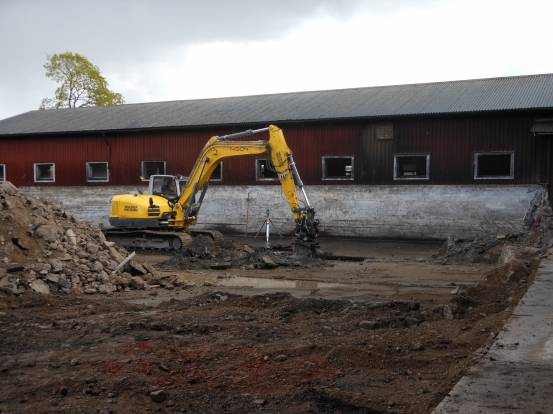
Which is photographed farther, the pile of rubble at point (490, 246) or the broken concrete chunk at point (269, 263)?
the broken concrete chunk at point (269, 263)

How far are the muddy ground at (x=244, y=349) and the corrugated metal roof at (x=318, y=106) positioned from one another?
1298cm

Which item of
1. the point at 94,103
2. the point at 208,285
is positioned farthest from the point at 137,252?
the point at 94,103

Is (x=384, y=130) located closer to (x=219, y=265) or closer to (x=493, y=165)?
(x=493, y=165)

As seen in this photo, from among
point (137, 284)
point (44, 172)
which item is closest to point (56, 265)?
point (137, 284)

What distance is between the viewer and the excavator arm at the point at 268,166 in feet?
52.9

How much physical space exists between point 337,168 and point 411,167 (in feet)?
9.94

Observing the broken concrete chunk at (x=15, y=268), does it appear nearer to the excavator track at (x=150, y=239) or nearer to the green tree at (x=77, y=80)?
the excavator track at (x=150, y=239)

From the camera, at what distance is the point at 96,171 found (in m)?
28.8

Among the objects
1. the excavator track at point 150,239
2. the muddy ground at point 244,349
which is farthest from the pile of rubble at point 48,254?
the excavator track at point 150,239

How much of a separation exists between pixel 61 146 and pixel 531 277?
25.1 meters

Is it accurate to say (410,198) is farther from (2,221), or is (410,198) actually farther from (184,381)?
(184,381)

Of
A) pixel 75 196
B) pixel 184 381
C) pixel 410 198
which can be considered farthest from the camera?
pixel 75 196

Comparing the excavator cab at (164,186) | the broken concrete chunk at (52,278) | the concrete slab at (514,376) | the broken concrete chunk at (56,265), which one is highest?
the excavator cab at (164,186)

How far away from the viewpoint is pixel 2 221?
37.9 ft
